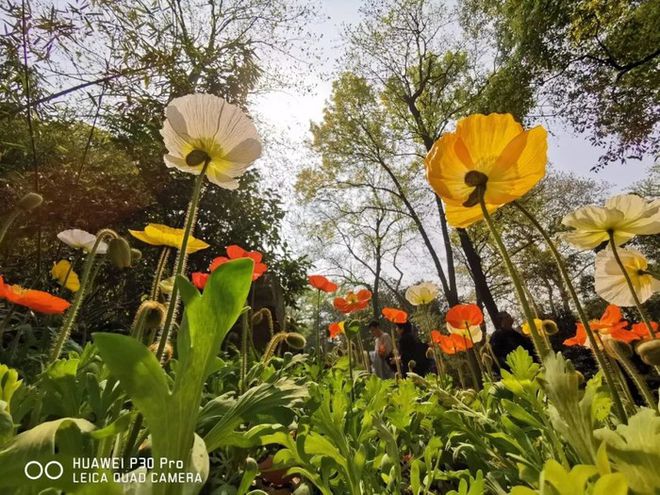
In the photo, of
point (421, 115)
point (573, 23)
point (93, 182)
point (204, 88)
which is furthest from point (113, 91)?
point (421, 115)

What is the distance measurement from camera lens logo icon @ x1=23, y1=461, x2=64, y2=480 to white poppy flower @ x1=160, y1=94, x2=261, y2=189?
0.66 meters

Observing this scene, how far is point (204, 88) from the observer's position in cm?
625

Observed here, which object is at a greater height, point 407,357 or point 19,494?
point 407,357

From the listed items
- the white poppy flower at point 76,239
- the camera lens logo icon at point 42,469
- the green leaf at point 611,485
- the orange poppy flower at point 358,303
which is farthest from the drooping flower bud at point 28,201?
the orange poppy flower at point 358,303

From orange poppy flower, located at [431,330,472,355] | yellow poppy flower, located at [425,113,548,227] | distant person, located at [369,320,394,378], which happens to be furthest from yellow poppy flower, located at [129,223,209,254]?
distant person, located at [369,320,394,378]

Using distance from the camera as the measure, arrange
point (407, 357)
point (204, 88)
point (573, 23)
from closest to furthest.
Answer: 1. point (407, 357)
2. point (204, 88)
3. point (573, 23)

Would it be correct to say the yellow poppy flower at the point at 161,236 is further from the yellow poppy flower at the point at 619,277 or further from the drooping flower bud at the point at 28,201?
the yellow poppy flower at the point at 619,277

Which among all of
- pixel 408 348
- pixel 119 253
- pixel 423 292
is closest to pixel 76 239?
pixel 119 253

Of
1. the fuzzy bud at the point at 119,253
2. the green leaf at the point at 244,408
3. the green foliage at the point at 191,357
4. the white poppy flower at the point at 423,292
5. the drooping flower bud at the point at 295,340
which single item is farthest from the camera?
the white poppy flower at the point at 423,292

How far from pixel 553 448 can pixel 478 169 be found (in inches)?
21.2

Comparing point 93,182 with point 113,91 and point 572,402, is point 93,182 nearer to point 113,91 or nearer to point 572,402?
point 113,91

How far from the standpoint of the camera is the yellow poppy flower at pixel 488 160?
2.71 feet

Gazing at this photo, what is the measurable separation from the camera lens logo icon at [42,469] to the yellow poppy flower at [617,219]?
113 centimetres

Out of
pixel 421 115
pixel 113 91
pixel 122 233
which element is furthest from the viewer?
pixel 421 115
